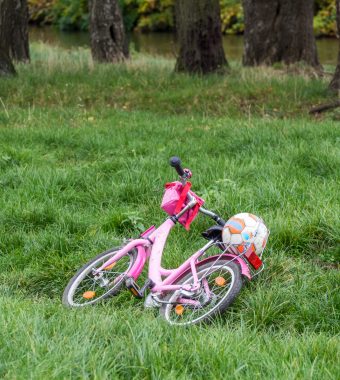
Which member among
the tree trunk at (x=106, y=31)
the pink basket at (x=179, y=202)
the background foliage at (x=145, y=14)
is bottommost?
the background foliage at (x=145, y=14)

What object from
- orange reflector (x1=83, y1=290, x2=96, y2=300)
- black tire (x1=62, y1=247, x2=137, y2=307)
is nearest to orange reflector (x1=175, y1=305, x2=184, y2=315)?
black tire (x1=62, y1=247, x2=137, y2=307)

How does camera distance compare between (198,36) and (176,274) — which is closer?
(176,274)

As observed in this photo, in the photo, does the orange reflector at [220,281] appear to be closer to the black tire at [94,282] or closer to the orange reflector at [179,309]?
the orange reflector at [179,309]

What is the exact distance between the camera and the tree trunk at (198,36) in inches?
455

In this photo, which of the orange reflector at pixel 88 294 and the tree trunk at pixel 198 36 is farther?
the tree trunk at pixel 198 36

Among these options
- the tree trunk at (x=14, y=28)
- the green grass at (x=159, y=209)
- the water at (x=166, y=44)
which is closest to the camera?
the green grass at (x=159, y=209)

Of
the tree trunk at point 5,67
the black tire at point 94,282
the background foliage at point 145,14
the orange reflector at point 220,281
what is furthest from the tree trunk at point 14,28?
the background foliage at point 145,14

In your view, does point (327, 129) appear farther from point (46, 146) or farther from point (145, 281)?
point (145, 281)

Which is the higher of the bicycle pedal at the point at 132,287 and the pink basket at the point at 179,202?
the pink basket at the point at 179,202

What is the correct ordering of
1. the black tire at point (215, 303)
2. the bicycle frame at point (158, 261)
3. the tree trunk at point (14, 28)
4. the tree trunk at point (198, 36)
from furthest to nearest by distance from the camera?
the tree trunk at point (14, 28), the tree trunk at point (198, 36), the bicycle frame at point (158, 261), the black tire at point (215, 303)

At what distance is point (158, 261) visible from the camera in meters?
3.86

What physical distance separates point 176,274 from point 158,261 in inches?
6.4

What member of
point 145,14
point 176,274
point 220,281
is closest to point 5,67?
point 176,274

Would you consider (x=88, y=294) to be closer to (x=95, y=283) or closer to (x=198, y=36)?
(x=95, y=283)
